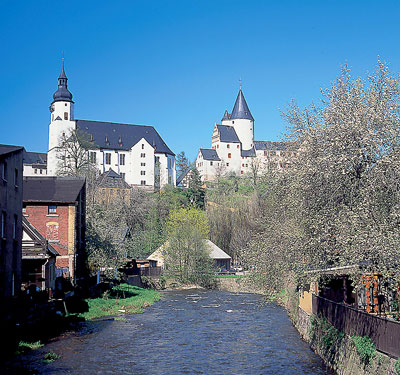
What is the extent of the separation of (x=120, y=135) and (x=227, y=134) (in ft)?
110

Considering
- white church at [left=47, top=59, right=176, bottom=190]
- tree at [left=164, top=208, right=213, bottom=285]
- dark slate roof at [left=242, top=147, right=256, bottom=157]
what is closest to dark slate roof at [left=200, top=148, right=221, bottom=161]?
dark slate roof at [left=242, top=147, right=256, bottom=157]

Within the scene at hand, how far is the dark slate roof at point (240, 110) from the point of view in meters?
142

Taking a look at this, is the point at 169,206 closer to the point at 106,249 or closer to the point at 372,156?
the point at 106,249

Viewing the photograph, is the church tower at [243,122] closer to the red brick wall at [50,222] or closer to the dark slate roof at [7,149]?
the red brick wall at [50,222]

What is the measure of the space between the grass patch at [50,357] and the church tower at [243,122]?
12283cm

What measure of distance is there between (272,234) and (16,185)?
14030 millimetres

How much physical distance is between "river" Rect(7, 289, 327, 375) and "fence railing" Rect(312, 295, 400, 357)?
80.8 inches

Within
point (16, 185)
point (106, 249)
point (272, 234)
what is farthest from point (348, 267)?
point (106, 249)

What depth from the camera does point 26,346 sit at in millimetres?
22766

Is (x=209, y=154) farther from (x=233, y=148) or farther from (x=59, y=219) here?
(x=59, y=219)

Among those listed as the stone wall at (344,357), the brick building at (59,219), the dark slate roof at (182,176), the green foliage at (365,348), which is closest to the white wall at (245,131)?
the dark slate roof at (182,176)

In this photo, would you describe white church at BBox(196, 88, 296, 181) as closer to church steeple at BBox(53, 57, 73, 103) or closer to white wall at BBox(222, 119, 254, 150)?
white wall at BBox(222, 119, 254, 150)

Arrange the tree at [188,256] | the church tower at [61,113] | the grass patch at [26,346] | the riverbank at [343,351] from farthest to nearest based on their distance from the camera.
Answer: the church tower at [61,113] → the tree at [188,256] → the grass patch at [26,346] → the riverbank at [343,351]

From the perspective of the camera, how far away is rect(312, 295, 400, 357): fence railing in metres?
14.0
